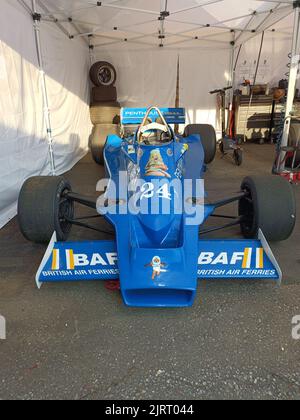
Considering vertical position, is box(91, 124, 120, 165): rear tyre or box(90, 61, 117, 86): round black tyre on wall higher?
box(90, 61, 117, 86): round black tyre on wall

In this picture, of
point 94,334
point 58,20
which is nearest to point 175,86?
point 58,20

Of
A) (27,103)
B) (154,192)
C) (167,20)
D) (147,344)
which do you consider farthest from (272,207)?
(167,20)

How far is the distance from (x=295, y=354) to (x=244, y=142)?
284 inches

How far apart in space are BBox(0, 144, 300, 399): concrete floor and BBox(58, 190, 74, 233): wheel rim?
524mm

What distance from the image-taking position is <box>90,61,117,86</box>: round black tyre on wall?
25.4 ft

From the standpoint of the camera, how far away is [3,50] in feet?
11.3

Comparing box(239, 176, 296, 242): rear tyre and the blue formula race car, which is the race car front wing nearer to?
the blue formula race car

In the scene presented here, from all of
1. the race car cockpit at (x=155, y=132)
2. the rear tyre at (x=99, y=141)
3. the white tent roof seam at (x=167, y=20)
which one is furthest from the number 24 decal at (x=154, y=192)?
the white tent roof seam at (x=167, y=20)

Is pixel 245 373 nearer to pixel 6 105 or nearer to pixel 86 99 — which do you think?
pixel 6 105

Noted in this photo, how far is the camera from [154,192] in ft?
7.12

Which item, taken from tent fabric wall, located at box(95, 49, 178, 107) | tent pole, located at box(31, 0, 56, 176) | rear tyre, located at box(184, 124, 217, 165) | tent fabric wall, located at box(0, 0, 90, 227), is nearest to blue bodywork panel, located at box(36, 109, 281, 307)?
tent fabric wall, located at box(0, 0, 90, 227)

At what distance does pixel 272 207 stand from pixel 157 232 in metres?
0.90

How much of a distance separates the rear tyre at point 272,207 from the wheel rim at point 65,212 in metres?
1.54

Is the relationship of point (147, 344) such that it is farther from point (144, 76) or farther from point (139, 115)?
point (144, 76)
